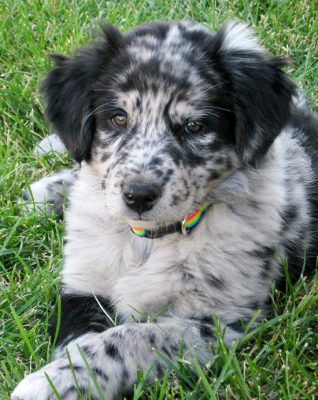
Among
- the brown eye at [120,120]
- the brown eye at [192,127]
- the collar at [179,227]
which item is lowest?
the collar at [179,227]

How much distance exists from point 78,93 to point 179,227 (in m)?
0.80

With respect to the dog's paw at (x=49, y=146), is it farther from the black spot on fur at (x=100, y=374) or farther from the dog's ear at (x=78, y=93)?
the black spot on fur at (x=100, y=374)

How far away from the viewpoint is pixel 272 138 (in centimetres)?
360

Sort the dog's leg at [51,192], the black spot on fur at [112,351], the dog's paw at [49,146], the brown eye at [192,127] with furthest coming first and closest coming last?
the dog's paw at [49,146] < the dog's leg at [51,192] < the brown eye at [192,127] < the black spot on fur at [112,351]

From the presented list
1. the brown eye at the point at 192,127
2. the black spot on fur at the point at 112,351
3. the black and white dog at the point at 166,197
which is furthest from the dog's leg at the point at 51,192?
the black spot on fur at the point at 112,351

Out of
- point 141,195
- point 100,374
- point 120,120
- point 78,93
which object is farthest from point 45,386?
point 78,93

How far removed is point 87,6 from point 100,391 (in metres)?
3.93

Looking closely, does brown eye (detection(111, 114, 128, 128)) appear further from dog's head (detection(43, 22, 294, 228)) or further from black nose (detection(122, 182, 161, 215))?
black nose (detection(122, 182, 161, 215))

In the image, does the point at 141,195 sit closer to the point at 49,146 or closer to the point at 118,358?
the point at 118,358

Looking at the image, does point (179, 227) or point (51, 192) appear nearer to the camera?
point (179, 227)

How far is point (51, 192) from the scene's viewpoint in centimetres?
487

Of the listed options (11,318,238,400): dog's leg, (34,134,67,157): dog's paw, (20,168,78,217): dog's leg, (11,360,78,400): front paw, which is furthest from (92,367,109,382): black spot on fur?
(34,134,67,157): dog's paw

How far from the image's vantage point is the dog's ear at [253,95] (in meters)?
3.56

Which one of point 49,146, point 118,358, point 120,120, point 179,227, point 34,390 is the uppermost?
point 120,120
